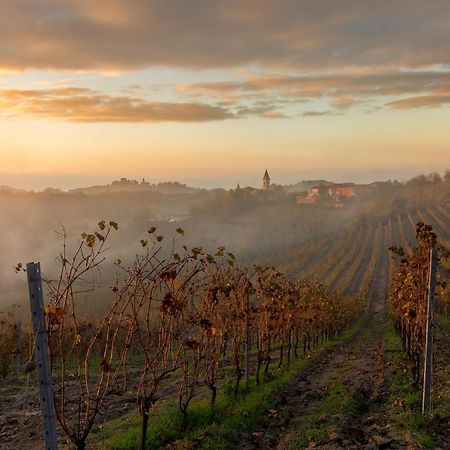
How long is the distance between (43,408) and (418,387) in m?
12.9

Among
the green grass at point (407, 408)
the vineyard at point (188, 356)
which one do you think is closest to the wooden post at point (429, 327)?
the green grass at point (407, 408)

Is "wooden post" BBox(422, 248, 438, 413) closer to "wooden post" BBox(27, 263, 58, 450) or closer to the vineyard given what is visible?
the vineyard

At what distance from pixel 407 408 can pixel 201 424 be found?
524 centimetres

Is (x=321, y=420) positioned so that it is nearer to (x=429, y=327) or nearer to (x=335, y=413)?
(x=335, y=413)

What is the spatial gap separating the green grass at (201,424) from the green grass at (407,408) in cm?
203

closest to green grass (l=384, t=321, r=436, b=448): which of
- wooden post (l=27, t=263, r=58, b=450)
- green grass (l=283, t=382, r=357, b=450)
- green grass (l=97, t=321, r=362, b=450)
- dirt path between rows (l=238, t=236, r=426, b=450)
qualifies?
dirt path between rows (l=238, t=236, r=426, b=450)

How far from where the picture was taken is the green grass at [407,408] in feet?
34.8

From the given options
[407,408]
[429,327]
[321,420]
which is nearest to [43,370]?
[321,420]

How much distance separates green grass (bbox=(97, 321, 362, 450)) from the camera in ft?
35.1

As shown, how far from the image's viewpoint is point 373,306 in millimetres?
71250

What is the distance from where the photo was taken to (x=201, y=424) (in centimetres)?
1244

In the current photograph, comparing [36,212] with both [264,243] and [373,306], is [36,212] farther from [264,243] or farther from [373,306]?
[373,306]

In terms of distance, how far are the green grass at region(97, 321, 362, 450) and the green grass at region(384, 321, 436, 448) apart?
2.03 m

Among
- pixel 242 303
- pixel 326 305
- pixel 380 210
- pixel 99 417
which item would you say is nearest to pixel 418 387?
pixel 242 303
